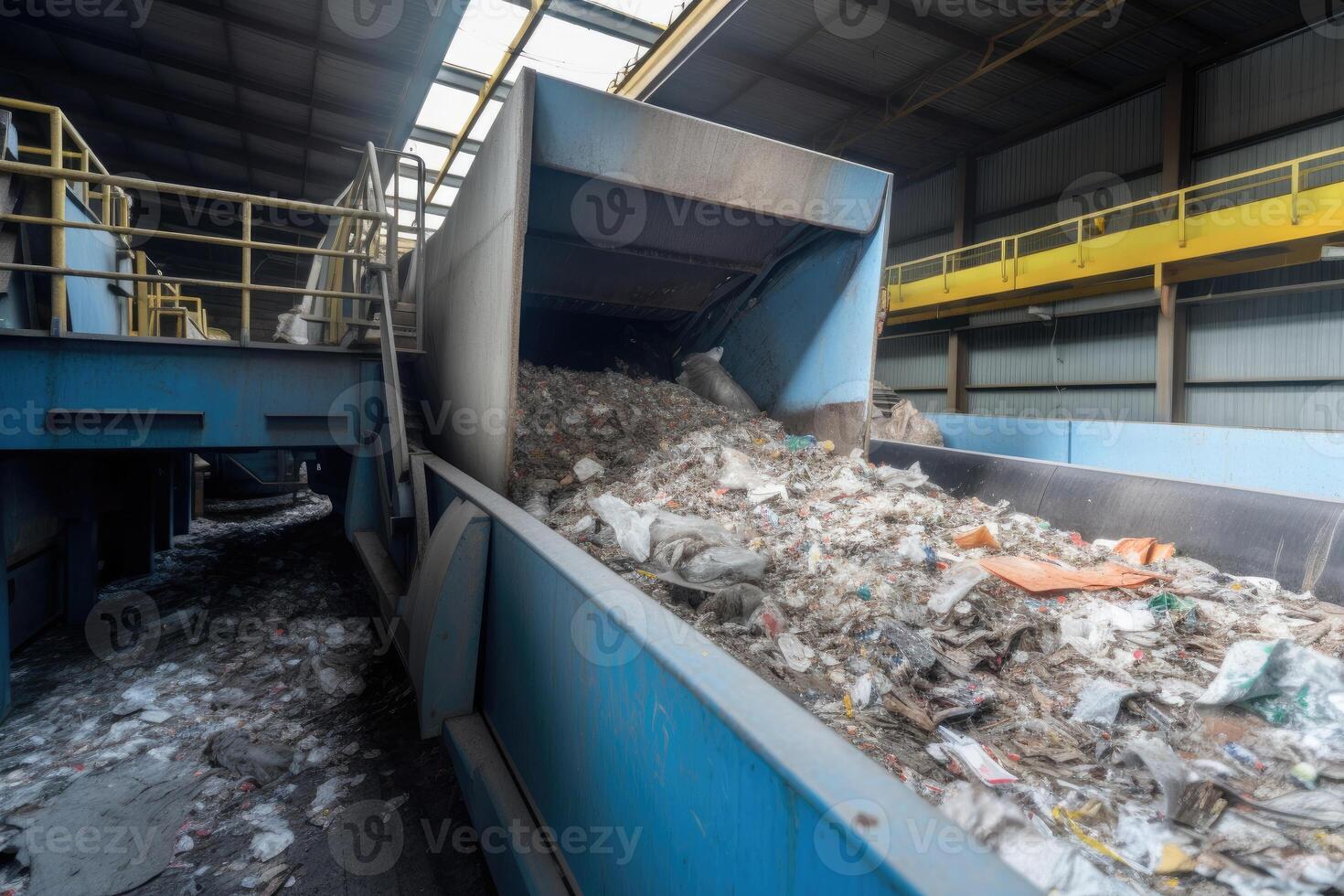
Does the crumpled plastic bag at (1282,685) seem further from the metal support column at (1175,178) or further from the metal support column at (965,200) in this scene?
the metal support column at (965,200)

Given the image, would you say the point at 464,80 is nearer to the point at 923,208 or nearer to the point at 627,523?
the point at 627,523

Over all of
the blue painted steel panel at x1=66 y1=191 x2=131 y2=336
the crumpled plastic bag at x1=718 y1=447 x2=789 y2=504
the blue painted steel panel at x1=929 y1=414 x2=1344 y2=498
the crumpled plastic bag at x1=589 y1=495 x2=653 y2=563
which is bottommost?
the crumpled plastic bag at x1=589 y1=495 x2=653 y2=563

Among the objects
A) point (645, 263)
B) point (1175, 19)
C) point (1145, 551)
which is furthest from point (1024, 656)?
point (1175, 19)

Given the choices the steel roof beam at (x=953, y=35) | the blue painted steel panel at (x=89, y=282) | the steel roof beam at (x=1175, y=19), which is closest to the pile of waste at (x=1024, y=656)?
the blue painted steel panel at (x=89, y=282)

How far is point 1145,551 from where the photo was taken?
8.39ft

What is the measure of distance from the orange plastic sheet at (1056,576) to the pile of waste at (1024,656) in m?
0.01

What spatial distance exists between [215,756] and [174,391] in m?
1.54

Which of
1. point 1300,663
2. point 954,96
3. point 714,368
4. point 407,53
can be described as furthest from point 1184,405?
point 407,53

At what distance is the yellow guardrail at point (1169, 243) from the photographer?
6305 mm

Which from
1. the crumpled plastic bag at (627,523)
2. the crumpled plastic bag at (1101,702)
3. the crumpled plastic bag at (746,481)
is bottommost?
the crumpled plastic bag at (1101,702)

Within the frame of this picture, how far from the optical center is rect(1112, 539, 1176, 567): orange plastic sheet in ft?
8.30

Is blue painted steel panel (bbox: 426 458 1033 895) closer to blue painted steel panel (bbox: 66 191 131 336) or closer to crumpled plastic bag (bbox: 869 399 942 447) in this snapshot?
blue painted steel panel (bbox: 66 191 131 336)

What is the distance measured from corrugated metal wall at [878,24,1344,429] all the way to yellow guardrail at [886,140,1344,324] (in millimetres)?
432

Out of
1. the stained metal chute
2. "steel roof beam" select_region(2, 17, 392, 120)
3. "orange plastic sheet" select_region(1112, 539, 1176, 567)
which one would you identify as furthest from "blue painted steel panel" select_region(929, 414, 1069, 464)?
"steel roof beam" select_region(2, 17, 392, 120)
